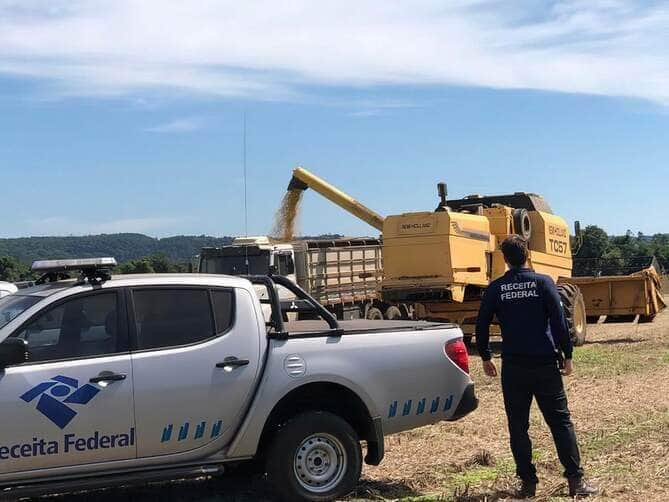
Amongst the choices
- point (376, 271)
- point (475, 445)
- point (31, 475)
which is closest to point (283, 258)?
point (376, 271)

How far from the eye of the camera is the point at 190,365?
580 cm

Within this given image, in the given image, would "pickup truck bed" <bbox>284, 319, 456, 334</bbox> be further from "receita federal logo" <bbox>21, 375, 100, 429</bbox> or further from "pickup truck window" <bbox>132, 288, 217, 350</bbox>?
"receita federal logo" <bbox>21, 375, 100, 429</bbox>

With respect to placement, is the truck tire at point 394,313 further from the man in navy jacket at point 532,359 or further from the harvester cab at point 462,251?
the man in navy jacket at point 532,359

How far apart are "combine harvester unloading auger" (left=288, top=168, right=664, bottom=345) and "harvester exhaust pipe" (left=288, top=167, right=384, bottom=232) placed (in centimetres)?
400

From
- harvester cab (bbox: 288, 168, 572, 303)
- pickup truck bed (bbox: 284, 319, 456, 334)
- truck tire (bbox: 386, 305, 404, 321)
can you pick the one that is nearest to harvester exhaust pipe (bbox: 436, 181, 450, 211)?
harvester cab (bbox: 288, 168, 572, 303)

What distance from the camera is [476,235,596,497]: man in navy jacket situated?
6.21m

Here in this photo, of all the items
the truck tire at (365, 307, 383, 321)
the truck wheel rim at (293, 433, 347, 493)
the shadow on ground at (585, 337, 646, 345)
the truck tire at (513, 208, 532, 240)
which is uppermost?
the truck tire at (513, 208, 532, 240)

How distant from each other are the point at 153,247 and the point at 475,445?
77046 mm

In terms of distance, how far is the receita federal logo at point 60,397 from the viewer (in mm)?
5340

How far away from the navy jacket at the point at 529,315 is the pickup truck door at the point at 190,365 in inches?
72.7

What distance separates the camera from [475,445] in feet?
26.3

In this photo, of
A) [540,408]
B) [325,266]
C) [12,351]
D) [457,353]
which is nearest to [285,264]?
[325,266]

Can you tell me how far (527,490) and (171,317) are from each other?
2.89 metres

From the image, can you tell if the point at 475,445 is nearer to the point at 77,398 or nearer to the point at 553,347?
the point at 553,347
